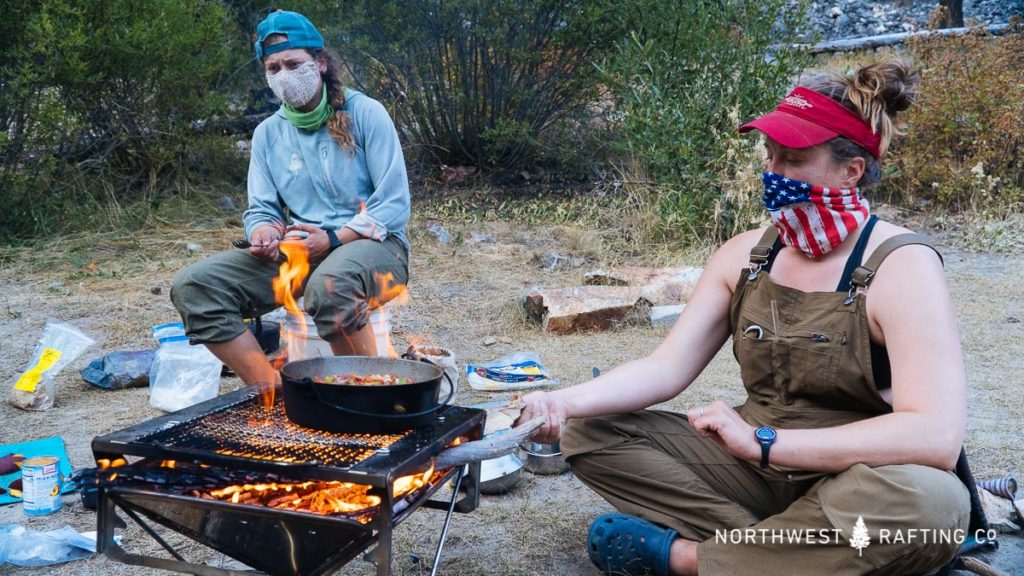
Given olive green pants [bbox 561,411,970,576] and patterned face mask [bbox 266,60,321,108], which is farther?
patterned face mask [bbox 266,60,321,108]

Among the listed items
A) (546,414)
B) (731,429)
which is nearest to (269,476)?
(546,414)

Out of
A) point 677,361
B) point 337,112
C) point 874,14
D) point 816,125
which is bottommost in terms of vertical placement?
point 677,361

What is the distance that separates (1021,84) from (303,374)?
28.5ft

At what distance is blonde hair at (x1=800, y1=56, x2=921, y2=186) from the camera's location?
8.13 ft

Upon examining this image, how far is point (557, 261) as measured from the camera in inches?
293

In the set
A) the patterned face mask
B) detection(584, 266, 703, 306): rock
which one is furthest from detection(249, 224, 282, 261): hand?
detection(584, 266, 703, 306): rock

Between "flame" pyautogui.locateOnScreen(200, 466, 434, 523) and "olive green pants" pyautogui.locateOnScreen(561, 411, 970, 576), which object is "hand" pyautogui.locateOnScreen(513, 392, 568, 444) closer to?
"olive green pants" pyautogui.locateOnScreen(561, 411, 970, 576)

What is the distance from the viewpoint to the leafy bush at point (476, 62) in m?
9.09

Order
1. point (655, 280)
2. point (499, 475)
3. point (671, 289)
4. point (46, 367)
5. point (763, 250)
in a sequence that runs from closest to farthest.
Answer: point (763, 250)
point (499, 475)
point (46, 367)
point (671, 289)
point (655, 280)

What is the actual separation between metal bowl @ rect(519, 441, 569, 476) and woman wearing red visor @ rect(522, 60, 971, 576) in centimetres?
80

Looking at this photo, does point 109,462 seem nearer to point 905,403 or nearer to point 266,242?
point 266,242

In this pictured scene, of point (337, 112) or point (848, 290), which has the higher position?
point (337, 112)

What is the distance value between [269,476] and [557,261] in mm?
5402

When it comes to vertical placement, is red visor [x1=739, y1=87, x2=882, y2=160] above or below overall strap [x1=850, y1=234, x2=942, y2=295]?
above
